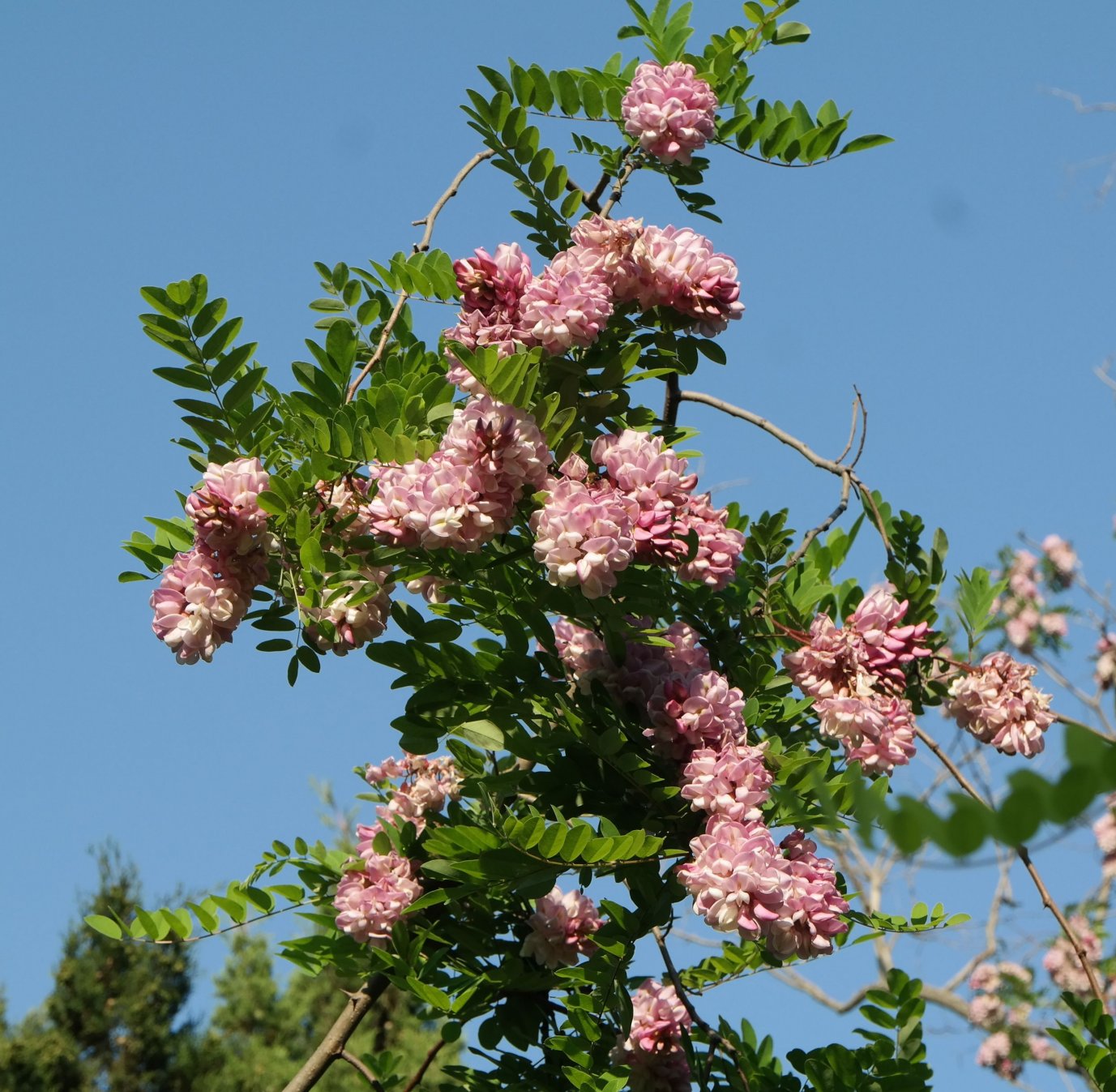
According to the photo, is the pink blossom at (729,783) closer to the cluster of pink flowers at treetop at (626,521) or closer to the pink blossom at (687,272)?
the cluster of pink flowers at treetop at (626,521)

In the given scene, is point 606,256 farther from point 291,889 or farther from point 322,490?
point 291,889

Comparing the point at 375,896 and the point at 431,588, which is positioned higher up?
the point at 431,588

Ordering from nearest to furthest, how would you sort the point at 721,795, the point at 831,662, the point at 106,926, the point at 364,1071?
the point at 721,795
the point at 831,662
the point at 106,926
the point at 364,1071

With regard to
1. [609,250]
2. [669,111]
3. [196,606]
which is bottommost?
[196,606]

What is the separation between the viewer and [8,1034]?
11141 millimetres

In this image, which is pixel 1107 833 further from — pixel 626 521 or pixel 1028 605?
pixel 626 521

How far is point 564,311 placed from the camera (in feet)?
7.95

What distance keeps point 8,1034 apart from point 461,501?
10877mm

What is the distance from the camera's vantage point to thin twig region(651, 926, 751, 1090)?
2.59 metres

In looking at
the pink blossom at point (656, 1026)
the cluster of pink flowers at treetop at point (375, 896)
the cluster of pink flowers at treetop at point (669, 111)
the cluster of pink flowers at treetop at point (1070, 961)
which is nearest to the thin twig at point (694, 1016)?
the pink blossom at point (656, 1026)

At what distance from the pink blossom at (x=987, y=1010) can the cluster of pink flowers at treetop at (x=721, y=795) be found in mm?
9033

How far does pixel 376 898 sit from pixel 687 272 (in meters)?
→ 1.51

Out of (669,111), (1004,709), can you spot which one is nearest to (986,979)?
(1004,709)

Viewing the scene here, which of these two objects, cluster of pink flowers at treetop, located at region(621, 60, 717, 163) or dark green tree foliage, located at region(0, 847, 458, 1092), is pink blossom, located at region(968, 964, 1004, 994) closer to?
dark green tree foliage, located at region(0, 847, 458, 1092)
